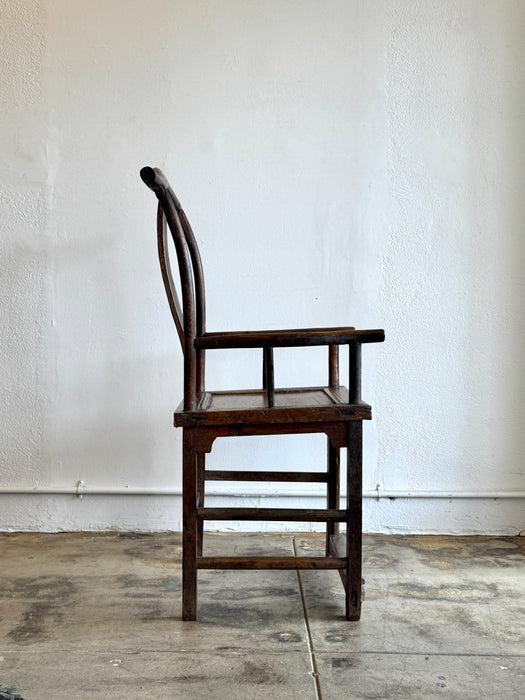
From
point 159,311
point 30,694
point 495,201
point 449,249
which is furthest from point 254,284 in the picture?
point 30,694

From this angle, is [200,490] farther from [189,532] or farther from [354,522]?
[354,522]

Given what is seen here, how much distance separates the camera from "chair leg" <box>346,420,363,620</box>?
1.66 meters

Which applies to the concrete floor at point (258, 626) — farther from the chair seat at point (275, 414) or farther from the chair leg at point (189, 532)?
the chair seat at point (275, 414)

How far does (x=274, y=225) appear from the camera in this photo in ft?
7.69

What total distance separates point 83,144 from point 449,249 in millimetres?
1354

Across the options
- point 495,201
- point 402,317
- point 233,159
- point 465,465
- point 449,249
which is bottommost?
point 465,465

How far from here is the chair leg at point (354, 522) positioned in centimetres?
166

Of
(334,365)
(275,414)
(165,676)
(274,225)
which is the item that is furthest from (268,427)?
(274,225)

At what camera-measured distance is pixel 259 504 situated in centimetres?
237

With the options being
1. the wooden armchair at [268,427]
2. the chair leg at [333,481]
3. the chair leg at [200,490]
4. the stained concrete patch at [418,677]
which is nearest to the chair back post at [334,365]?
the chair leg at [333,481]

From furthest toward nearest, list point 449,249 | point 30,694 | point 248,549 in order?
point 449,249, point 248,549, point 30,694

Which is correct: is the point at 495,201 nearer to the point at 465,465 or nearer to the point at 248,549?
the point at 465,465

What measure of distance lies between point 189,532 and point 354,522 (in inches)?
16.4

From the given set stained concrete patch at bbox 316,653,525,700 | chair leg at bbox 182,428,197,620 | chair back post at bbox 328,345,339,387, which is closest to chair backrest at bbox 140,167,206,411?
chair leg at bbox 182,428,197,620
